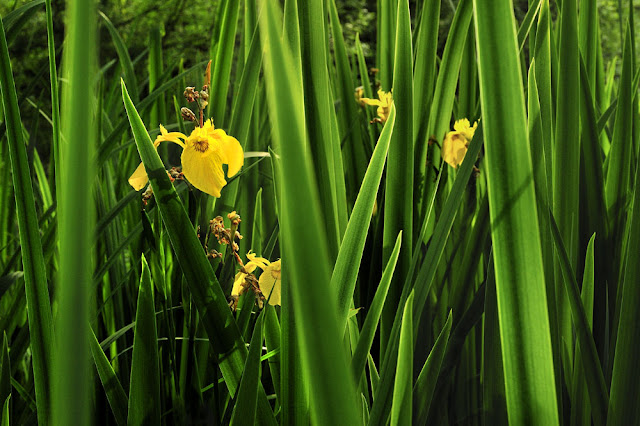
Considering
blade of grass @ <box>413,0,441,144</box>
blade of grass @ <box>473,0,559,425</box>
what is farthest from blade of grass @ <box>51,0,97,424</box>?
blade of grass @ <box>413,0,441,144</box>

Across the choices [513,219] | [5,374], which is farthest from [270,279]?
[513,219]

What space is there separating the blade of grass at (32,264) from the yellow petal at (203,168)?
193mm

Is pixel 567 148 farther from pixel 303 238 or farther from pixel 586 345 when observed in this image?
pixel 303 238

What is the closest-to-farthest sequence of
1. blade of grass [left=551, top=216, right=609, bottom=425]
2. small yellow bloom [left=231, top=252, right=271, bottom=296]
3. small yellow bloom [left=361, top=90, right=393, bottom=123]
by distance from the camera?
blade of grass [left=551, top=216, right=609, bottom=425], small yellow bloom [left=231, top=252, right=271, bottom=296], small yellow bloom [left=361, top=90, right=393, bottom=123]

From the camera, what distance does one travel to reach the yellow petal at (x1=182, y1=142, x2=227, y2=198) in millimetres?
554

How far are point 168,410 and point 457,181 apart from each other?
351 millimetres

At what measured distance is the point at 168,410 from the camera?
1.89ft

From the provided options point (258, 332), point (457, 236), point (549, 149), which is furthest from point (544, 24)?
point (258, 332)

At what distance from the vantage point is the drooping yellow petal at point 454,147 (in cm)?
76

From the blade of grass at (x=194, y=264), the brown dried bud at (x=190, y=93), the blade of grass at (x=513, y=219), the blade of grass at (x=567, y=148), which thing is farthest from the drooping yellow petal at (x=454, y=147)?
the blade of grass at (x=513, y=219)

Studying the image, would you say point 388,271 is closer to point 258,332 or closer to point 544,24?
point 258,332

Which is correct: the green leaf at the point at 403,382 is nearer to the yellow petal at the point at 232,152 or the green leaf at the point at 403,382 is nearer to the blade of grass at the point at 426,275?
the blade of grass at the point at 426,275

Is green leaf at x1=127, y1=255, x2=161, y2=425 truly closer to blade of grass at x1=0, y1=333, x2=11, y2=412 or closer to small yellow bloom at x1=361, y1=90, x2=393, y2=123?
blade of grass at x1=0, y1=333, x2=11, y2=412

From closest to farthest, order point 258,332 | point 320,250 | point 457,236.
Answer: point 320,250, point 258,332, point 457,236
